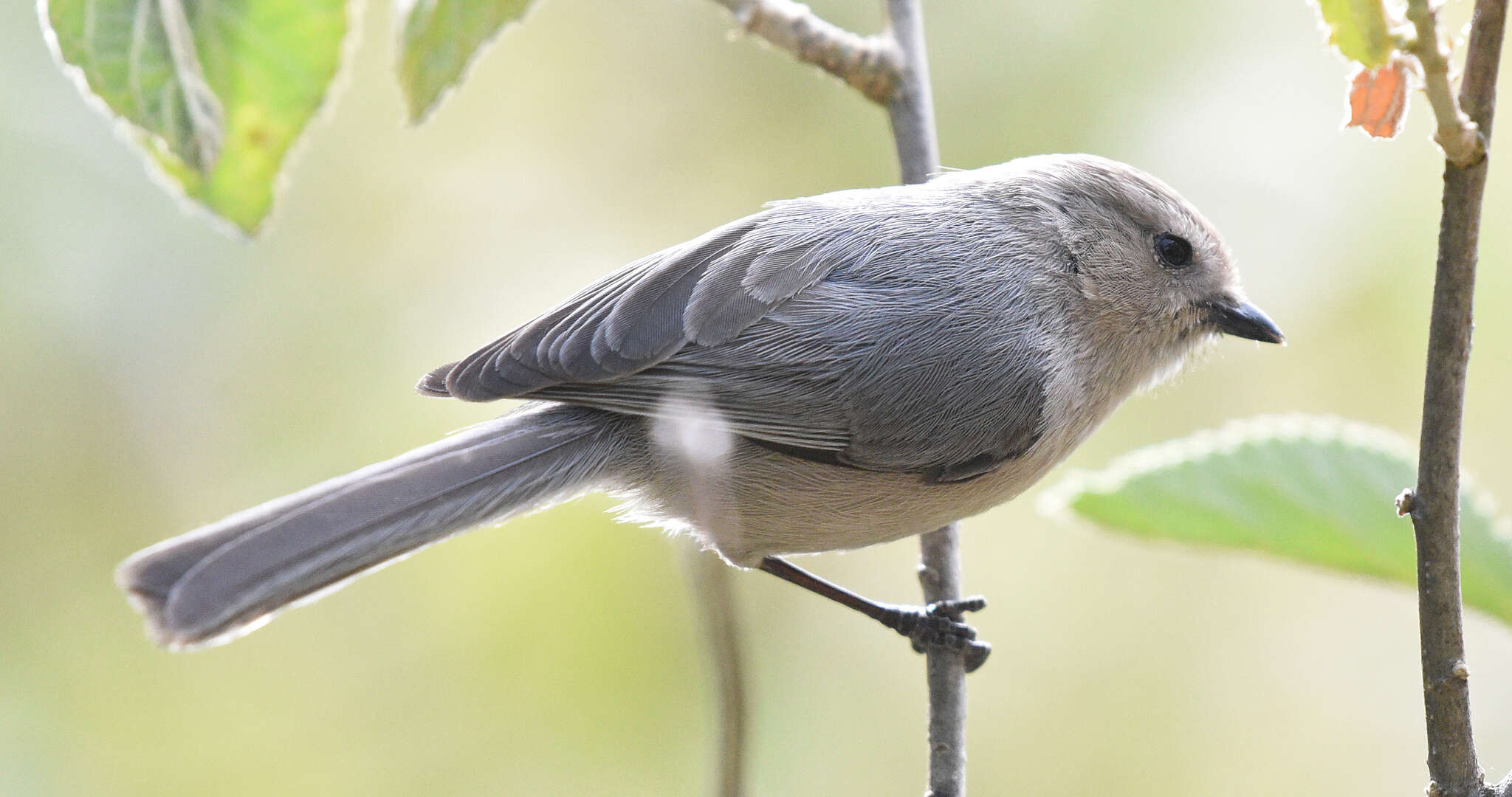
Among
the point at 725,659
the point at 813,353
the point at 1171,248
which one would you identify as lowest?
the point at 725,659

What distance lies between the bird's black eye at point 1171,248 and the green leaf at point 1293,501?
2.04 ft

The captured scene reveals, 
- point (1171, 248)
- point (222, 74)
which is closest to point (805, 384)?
point (1171, 248)

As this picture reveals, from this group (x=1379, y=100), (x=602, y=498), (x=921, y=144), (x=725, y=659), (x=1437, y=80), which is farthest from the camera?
(x=602, y=498)

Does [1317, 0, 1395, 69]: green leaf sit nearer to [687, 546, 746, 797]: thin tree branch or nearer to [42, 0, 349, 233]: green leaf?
[687, 546, 746, 797]: thin tree branch

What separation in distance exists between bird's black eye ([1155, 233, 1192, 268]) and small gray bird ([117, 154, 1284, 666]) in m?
0.14

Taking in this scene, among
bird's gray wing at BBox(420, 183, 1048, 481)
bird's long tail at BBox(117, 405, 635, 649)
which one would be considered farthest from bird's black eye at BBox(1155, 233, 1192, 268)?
bird's long tail at BBox(117, 405, 635, 649)

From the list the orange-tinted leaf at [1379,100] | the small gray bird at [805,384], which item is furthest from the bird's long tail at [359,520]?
the orange-tinted leaf at [1379,100]

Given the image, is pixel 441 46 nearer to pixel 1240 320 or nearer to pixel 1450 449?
pixel 1450 449

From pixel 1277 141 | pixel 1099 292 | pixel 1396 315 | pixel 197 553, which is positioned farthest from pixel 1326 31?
pixel 1277 141

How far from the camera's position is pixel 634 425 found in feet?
7.04

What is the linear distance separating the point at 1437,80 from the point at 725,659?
819 millimetres

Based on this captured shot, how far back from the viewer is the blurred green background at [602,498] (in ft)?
12.3

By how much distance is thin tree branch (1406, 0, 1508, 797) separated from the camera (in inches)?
45.3

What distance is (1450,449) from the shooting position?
1.20 metres
